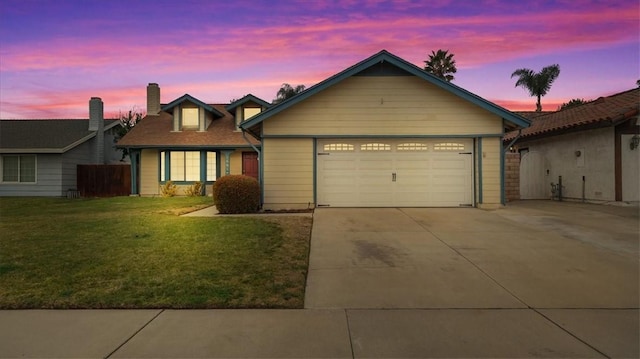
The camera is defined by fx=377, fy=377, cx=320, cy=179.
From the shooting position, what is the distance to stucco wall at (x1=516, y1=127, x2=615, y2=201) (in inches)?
543

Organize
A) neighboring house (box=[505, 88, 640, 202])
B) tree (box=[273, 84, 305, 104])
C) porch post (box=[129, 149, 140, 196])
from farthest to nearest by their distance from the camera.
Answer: tree (box=[273, 84, 305, 104])
porch post (box=[129, 149, 140, 196])
neighboring house (box=[505, 88, 640, 202])

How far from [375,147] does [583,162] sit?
28.5 ft

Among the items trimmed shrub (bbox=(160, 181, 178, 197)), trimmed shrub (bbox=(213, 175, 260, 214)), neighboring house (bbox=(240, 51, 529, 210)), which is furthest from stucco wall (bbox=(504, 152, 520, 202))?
trimmed shrub (bbox=(160, 181, 178, 197))

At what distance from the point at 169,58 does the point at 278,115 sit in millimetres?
6879

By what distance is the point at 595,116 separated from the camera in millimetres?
14266

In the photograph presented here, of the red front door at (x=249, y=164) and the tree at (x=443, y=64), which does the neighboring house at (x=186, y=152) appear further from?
the tree at (x=443, y=64)

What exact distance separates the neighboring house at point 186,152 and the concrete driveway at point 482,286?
1204cm

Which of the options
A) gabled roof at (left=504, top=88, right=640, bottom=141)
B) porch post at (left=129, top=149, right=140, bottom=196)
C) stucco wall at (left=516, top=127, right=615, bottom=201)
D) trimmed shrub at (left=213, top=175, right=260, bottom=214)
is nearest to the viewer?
trimmed shrub at (left=213, top=175, right=260, bottom=214)

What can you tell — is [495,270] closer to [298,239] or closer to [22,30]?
[298,239]

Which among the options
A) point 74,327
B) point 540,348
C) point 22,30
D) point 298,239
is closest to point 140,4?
point 22,30

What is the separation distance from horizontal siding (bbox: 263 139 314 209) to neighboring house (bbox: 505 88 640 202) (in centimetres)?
736

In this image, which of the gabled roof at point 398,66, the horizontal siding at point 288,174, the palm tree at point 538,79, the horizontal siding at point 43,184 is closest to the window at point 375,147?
the horizontal siding at point 288,174

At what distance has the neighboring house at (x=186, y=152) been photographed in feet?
66.4

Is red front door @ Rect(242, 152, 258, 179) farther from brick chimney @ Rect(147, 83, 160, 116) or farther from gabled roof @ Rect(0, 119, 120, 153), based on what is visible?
gabled roof @ Rect(0, 119, 120, 153)
